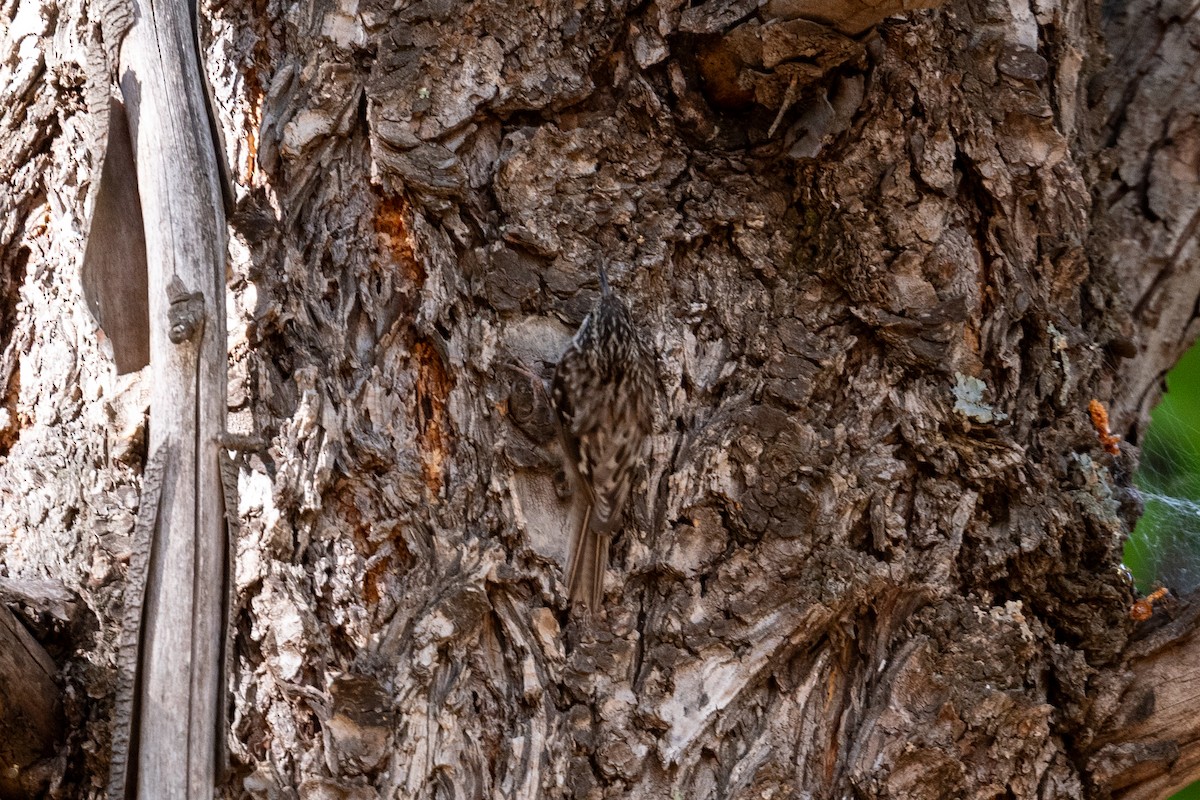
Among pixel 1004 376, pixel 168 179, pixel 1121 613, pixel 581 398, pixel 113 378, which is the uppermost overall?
pixel 168 179

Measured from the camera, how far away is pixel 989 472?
2045 mm

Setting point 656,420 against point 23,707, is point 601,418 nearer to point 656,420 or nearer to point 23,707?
point 656,420

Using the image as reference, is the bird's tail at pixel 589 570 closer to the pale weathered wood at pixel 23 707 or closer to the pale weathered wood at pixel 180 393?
the pale weathered wood at pixel 180 393

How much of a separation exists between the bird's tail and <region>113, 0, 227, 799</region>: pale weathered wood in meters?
0.59

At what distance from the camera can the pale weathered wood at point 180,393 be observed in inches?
63.0

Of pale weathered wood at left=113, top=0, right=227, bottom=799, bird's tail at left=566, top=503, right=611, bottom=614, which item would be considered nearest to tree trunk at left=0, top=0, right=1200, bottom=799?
bird's tail at left=566, top=503, right=611, bottom=614

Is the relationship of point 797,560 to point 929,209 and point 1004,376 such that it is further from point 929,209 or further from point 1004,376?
point 929,209

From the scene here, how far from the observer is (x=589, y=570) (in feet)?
6.38

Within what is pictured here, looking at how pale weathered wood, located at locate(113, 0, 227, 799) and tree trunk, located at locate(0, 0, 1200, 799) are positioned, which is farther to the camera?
tree trunk, located at locate(0, 0, 1200, 799)

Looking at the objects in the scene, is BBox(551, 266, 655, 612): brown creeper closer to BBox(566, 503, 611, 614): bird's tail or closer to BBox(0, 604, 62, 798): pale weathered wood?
BBox(566, 503, 611, 614): bird's tail

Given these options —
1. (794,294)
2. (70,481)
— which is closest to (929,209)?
(794,294)

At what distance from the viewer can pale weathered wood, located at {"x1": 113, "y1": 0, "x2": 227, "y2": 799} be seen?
1.60 meters

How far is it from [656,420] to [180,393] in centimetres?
83

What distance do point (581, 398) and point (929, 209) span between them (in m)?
0.76
